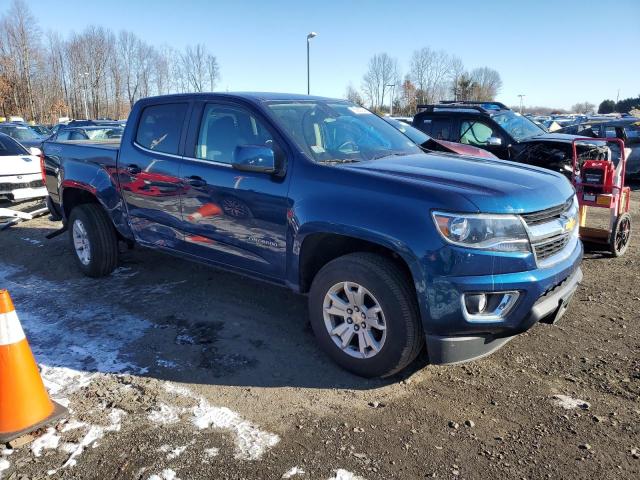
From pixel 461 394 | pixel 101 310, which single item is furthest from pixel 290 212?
pixel 101 310

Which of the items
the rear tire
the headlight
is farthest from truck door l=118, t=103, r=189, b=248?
the headlight

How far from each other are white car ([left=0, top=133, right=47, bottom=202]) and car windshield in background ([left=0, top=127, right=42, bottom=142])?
9870 millimetres

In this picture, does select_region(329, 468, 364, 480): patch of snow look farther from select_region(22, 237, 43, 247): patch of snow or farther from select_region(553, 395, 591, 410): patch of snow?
select_region(22, 237, 43, 247): patch of snow

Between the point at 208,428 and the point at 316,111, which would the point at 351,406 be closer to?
the point at 208,428

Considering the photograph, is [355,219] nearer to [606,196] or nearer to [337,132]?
[337,132]

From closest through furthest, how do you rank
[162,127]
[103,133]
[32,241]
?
[162,127], [32,241], [103,133]

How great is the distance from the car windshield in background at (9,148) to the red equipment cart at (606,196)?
10.1 meters

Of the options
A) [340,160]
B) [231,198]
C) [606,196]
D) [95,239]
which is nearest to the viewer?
[340,160]

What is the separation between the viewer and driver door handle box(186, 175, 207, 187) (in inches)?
161

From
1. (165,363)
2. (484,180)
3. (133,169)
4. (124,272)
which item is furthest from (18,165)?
(484,180)

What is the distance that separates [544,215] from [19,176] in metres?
9.73

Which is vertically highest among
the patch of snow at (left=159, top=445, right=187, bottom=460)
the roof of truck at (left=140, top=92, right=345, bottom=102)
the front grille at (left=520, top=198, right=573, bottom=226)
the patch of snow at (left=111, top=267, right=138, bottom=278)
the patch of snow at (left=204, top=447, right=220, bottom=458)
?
the roof of truck at (left=140, top=92, right=345, bottom=102)

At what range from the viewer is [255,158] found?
11.8 feet

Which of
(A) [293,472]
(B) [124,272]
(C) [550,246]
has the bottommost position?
(A) [293,472]
